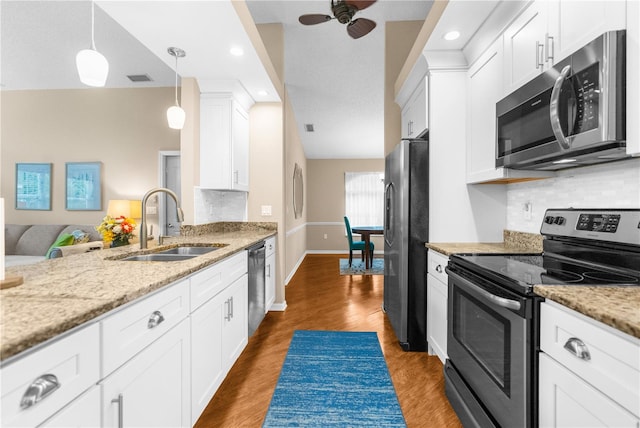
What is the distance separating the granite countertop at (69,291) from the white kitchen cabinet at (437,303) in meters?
1.45

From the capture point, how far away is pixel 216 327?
183cm

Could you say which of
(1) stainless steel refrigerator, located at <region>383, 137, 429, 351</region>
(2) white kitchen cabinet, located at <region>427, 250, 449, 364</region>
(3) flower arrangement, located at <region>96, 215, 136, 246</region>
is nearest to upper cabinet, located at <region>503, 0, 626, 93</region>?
(1) stainless steel refrigerator, located at <region>383, 137, 429, 351</region>

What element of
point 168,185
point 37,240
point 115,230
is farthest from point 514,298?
point 37,240

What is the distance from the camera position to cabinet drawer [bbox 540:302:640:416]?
76 centimetres

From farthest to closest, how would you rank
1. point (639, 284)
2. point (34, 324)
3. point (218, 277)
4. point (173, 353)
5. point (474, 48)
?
point (474, 48) → point (218, 277) → point (173, 353) → point (639, 284) → point (34, 324)

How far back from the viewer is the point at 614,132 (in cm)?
114

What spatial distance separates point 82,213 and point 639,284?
19.9ft

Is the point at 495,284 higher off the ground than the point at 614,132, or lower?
lower

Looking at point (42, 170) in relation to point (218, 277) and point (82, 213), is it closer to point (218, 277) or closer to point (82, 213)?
point (82, 213)

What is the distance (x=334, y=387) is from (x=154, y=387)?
123 centimetres

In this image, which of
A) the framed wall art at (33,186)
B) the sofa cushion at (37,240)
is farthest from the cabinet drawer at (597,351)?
the framed wall art at (33,186)

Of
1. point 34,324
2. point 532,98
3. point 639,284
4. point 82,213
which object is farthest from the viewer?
point 82,213

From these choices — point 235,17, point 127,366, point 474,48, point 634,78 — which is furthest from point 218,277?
point 474,48

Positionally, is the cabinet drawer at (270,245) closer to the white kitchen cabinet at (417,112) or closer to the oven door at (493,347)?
the white kitchen cabinet at (417,112)
